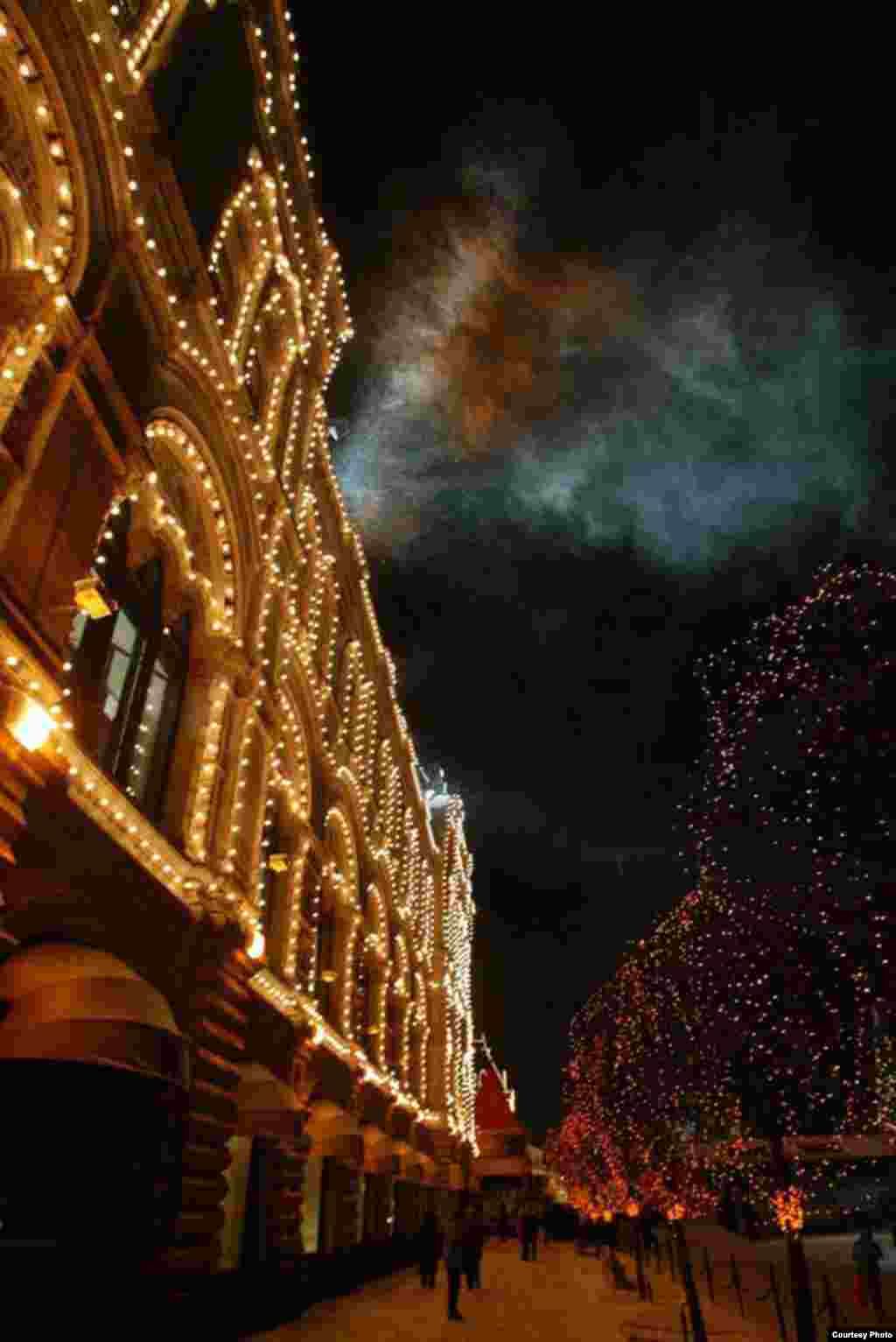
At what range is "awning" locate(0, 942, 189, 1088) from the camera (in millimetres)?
7816

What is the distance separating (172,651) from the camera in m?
13.5

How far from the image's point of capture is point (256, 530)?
50.6ft

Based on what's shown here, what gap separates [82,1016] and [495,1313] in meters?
13.4

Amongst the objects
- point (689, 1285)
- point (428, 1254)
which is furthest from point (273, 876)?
point (428, 1254)

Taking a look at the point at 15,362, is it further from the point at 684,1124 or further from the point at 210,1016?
the point at 684,1124

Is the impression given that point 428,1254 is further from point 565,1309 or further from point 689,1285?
point 689,1285

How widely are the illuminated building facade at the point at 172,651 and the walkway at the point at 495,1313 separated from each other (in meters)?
1.51

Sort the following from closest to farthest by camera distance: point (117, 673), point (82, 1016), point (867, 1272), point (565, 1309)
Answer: point (82, 1016), point (117, 673), point (867, 1272), point (565, 1309)

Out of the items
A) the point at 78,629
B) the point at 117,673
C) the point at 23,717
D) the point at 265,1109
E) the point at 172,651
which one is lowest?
the point at 265,1109

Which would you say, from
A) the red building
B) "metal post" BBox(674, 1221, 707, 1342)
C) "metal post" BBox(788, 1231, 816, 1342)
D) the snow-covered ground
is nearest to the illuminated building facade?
the snow-covered ground

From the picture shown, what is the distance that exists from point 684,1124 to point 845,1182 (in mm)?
47837

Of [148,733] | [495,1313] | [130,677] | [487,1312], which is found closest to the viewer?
[130,677]

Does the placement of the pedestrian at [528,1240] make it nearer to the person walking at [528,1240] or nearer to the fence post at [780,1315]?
the person walking at [528,1240]

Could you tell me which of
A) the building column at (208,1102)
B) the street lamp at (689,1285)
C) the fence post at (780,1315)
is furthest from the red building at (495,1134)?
the building column at (208,1102)
